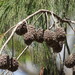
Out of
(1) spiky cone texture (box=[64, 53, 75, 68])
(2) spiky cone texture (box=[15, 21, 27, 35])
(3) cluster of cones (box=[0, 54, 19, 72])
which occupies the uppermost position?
(2) spiky cone texture (box=[15, 21, 27, 35])

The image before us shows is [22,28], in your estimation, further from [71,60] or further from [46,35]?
[71,60]

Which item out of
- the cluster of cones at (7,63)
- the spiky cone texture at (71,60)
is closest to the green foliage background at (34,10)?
the spiky cone texture at (71,60)

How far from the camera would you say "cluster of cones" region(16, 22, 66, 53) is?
625mm

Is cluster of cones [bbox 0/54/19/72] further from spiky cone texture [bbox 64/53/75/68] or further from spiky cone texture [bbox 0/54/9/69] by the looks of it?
spiky cone texture [bbox 64/53/75/68]

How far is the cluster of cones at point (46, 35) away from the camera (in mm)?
625

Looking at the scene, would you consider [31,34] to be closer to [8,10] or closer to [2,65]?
[2,65]

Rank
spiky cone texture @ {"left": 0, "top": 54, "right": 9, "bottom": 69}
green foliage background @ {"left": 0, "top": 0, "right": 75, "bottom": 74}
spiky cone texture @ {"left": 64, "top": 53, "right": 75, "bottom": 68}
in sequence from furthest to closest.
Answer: green foliage background @ {"left": 0, "top": 0, "right": 75, "bottom": 74}
spiky cone texture @ {"left": 64, "top": 53, "right": 75, "bottom": 68}
spiky cone texture @ {"left": 0, "top": 54, "right": 9, "bottom": 69}

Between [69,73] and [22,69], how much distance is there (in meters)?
0.24

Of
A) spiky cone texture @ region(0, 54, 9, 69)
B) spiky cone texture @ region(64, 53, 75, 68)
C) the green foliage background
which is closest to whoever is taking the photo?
spiky cone texture @ region(0, 54, 9, 69)

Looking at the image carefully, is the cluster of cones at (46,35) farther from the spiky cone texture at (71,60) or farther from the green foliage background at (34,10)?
the green foliage background at (34,10)

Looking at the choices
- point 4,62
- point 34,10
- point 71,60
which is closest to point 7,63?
point 4,62

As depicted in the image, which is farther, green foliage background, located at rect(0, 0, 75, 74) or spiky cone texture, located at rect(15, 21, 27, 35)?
green foliage background, located at rect(0, 0, 75, 74)

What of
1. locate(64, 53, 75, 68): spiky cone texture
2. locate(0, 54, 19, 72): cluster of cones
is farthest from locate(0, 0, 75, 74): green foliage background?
locate(0, 54, 19, 72): cluster of cones

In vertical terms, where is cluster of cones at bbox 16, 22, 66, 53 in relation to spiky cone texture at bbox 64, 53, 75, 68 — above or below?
above
